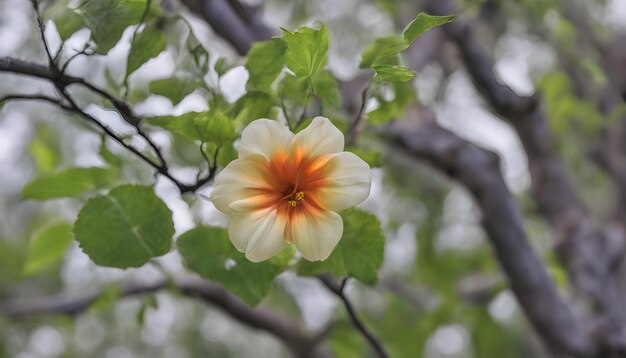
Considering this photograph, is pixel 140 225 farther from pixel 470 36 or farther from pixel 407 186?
pixel 407 186

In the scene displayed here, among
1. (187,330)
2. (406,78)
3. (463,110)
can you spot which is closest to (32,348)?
(187,330)

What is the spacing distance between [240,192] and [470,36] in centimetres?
72

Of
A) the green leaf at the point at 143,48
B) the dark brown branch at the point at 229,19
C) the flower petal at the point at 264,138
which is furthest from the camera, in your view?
the dark brown branch at the point at 229,19

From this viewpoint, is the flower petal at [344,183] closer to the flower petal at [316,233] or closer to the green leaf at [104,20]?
the flower petal at [316,233]

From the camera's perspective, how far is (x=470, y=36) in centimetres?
106

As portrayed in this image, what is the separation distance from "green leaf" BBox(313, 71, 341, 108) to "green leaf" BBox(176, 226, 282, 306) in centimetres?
13

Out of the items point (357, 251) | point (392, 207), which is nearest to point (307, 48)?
point (357, 251)

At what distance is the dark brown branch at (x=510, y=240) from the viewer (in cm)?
96

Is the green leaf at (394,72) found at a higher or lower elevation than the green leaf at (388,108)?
higher

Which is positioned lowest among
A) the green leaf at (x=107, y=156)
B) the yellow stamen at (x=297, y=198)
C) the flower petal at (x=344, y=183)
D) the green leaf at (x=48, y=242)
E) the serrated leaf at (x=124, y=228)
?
the green leaf at (x=48, y=242)

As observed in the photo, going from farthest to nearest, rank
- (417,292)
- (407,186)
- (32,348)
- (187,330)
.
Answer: (187,330), (32,348), (407,186), (417,292)

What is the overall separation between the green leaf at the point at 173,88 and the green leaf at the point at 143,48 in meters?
0.04

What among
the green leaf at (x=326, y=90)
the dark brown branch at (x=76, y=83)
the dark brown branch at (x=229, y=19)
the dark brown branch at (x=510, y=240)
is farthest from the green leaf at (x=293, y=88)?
the dark brown branch at (x=510, y=240)

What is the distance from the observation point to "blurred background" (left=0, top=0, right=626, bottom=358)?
1.16m
